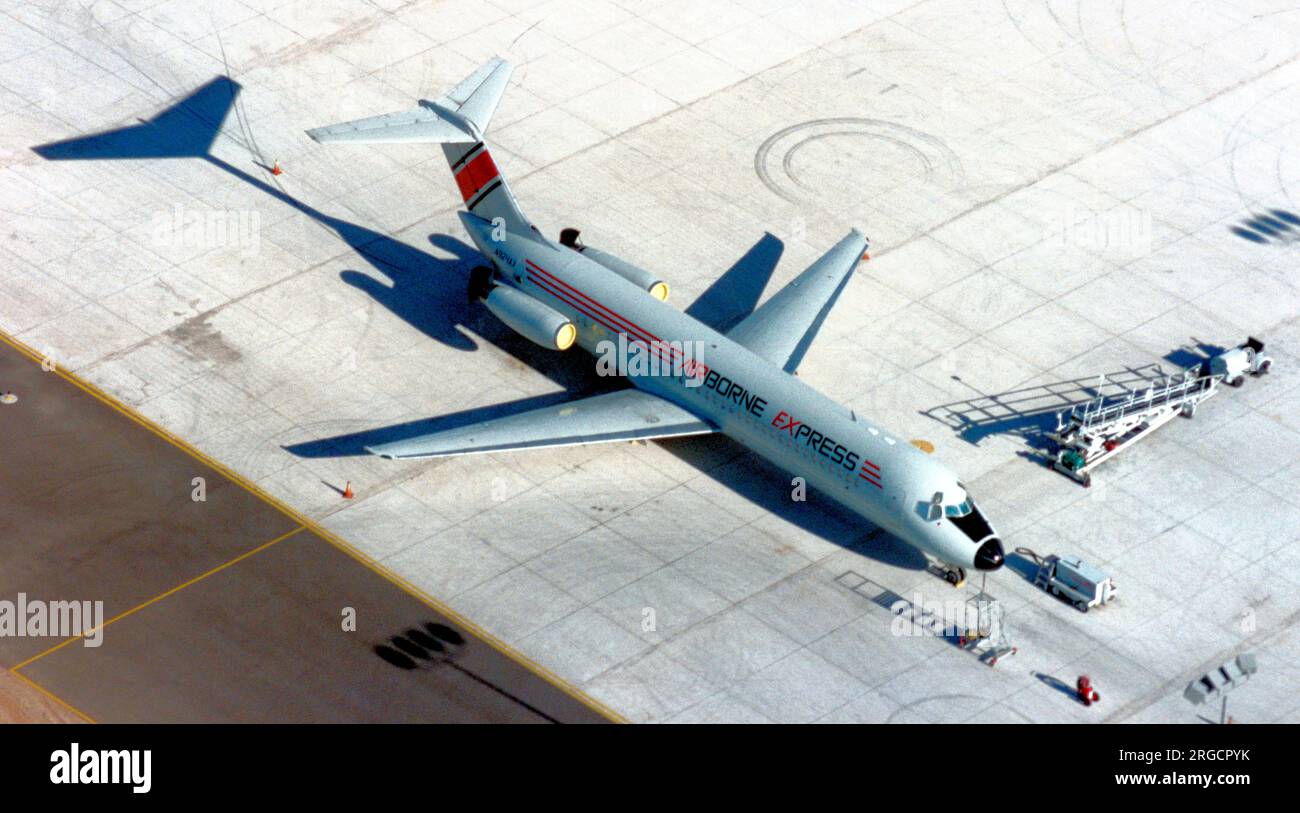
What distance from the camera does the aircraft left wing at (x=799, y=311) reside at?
63188 millimetres

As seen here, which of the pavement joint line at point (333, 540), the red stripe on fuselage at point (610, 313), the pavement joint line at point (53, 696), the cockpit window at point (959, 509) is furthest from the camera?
the red stripe on fuselage at point (610, 313)

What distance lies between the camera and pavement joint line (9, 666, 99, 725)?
51.0 metres

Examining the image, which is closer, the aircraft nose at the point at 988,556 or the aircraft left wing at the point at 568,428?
the aircraft nose at the point at 988,556

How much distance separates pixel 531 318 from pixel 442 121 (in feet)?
27.9

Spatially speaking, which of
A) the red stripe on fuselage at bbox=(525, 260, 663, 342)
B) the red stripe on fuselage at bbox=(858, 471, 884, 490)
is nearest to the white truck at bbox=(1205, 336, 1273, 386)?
the red stripe on fuselage at bbox=(858, 471, 884, 490)

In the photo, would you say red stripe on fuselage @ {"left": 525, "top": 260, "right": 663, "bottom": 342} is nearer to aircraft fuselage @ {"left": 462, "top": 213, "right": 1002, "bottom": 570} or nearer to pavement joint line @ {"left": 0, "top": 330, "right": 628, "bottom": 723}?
aircraft fuselage @ {"left": 462, "top": 213, "right": 1002, "bottom": 570}

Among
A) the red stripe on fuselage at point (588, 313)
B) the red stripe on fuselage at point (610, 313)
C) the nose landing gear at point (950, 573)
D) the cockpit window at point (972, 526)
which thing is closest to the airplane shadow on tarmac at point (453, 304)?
the nose landing gear at point (950, 573)

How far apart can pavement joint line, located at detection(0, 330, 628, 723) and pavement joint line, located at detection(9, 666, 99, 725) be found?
19.0 inches

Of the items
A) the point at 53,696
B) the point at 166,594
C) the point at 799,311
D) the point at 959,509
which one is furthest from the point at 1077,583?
the point at 53,696

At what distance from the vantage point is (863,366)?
65125mm

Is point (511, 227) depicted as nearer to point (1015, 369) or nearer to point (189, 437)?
point (189, 437)

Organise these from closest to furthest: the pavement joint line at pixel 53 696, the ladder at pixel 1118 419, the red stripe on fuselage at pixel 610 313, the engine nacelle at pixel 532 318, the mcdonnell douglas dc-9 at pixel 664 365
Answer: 1. the pavement joint line at pixel 53 696
2. the mcdonnell douglas dc-9 at pixel 664 365
3. the ladder at pixel 1118 419
4. the red stripe on fuselage at pixel 610 313
5. the engine nacelle at pixel 532 318

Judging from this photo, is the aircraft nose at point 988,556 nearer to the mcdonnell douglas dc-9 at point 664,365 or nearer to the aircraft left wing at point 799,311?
the mcdonnell douglas dc-9 at point 664,365

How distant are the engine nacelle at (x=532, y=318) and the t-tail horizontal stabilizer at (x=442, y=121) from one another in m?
6.06
